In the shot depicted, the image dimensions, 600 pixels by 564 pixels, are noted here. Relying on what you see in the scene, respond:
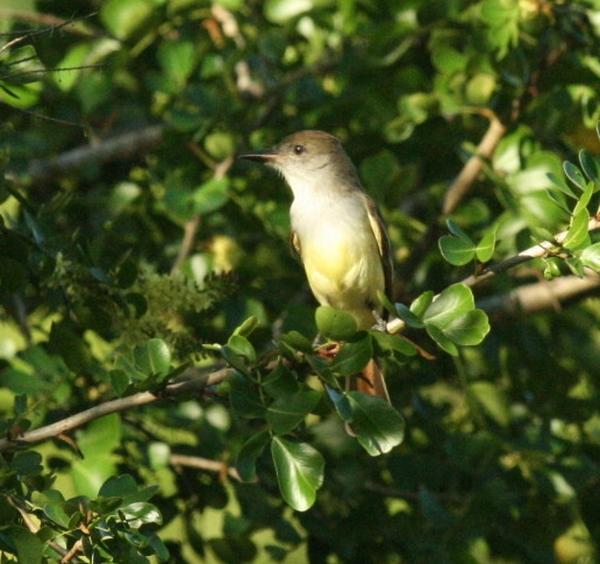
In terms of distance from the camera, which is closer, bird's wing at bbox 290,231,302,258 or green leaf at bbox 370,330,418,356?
green leaf at bbox 370,330,418,356

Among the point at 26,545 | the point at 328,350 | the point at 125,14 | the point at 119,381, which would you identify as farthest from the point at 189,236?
the point at 26,545

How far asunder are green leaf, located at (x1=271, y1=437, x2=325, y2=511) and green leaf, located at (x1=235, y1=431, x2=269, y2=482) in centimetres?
4

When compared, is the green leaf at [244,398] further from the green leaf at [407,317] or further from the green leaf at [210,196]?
the green leaf at [210,196]

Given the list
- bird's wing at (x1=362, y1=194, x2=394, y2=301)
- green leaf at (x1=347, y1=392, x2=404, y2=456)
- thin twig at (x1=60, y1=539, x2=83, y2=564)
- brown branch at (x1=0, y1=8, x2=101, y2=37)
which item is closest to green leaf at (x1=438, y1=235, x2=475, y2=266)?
green leaf at (x1=347, y1=392, x2=404, y2=456)

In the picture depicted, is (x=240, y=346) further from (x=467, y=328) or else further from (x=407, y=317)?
(x=467, y=328)

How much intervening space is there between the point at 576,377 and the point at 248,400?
2.53 meters

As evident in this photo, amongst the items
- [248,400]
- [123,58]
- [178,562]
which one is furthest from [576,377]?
[248,400]

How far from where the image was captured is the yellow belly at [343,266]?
489 cm

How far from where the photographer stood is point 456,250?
321 centimetres

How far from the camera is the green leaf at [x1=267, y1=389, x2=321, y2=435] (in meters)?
2.98

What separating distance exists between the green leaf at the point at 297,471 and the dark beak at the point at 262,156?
2217 millimetres

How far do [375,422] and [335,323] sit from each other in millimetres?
247

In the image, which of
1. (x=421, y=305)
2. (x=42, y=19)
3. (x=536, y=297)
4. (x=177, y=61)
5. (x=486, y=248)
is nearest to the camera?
(x=421, y=305)

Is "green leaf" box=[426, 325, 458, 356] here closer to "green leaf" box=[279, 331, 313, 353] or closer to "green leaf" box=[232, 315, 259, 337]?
"green leaf" box=[279, 331, 313, 353]
